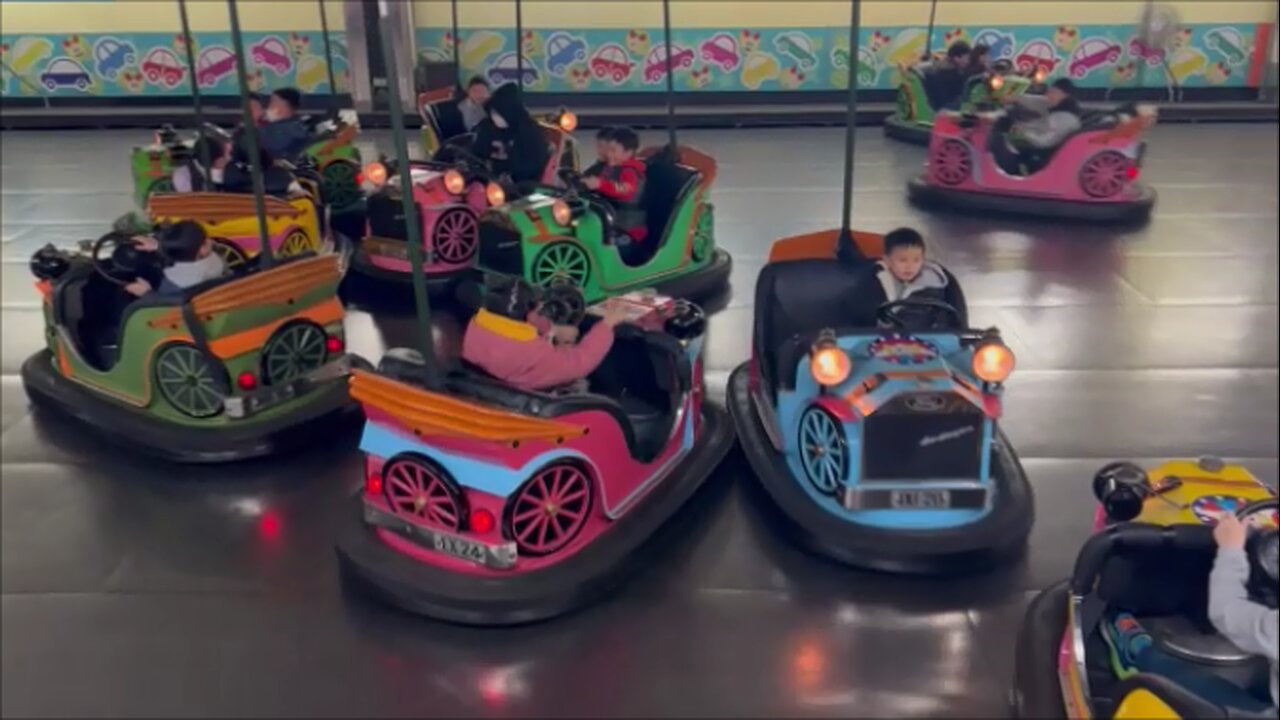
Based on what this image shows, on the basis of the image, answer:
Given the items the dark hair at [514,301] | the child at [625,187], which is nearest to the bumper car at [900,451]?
the dark hair at [514,301]

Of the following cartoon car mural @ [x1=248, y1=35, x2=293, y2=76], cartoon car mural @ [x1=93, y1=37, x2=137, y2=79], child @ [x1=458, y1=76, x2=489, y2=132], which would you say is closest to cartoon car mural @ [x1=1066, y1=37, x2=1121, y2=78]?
child @ [x1=458, y1=76, x2=489, y2=132]

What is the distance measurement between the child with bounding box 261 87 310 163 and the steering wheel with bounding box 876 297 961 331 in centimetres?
395

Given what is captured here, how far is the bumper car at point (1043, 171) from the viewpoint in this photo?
643 cm

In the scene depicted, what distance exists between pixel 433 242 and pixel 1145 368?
2975 millimetres

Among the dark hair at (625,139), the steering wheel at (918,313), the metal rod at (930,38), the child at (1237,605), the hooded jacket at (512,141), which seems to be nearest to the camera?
the child at (1237,605)

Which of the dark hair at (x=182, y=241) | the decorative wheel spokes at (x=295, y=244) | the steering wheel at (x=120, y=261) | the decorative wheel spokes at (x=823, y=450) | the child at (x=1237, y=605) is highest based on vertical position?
the dark hair at (x=182, y=241)

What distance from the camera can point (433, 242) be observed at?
5.28 m

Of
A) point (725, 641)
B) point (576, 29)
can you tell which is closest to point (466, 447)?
point (725, 641)

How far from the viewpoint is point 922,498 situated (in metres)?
2.96

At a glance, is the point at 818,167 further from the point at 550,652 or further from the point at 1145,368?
the point at 550,652

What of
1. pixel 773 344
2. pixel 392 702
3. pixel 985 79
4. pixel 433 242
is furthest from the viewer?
pixel 985 79

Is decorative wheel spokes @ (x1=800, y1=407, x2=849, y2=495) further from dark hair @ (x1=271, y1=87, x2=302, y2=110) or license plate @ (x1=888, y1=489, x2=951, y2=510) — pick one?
dark hair @ (x1=271, y1=87, x2=302, y2=110)

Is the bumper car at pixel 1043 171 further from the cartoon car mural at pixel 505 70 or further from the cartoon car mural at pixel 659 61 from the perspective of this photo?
the cartoon car mural at pixel 505 70

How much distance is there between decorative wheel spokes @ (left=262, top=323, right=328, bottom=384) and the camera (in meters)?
3.76
